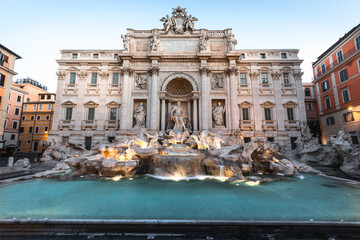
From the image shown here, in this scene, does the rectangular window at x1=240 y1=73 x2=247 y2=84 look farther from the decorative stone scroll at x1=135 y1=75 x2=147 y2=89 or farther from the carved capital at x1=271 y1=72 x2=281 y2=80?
the decorative stone scroll at x1=135 y1=75 x2=147 y2=89

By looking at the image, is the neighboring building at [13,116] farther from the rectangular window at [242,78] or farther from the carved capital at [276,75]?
the carved capital at [276,75]

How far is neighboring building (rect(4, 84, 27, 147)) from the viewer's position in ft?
92.6

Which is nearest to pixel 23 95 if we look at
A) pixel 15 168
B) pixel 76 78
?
pixel 76 78

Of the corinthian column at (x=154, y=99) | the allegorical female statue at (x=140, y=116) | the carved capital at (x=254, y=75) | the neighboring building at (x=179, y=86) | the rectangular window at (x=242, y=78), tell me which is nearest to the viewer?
the corinthian column at (x=154, y=99)

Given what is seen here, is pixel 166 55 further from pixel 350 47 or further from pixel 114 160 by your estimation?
pixel 350 47

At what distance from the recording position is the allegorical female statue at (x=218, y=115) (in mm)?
17922

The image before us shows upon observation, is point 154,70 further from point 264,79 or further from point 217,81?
point 264,79

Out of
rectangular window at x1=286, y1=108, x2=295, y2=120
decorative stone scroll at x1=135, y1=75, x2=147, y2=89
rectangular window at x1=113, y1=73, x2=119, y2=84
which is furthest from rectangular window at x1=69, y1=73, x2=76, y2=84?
rectangular window at x1=286, y1=108, x2=295, y2=120

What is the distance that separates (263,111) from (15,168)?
73.1 ft

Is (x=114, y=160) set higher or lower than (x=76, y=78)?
lower

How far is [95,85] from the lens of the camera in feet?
63.3

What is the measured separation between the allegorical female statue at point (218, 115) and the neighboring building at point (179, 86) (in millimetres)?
177

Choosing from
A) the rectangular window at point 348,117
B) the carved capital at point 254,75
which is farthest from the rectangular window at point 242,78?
the rectangular window at point 348,117

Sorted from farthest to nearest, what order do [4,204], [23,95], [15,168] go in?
1. [23,95]
2. [15,168]
3. [4,204]
